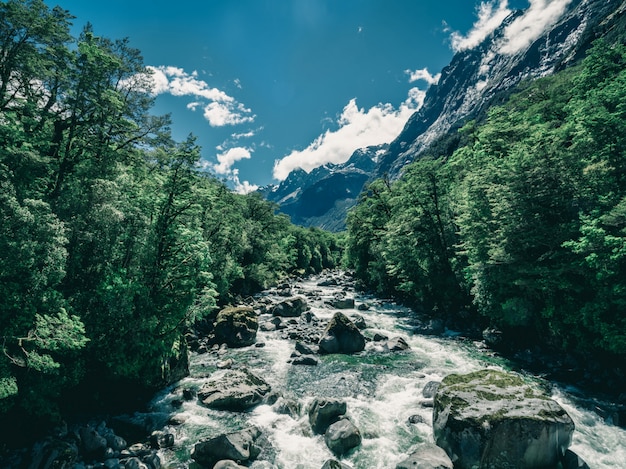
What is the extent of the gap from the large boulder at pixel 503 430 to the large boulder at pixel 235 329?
57.7ft

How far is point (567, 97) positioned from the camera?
121ft

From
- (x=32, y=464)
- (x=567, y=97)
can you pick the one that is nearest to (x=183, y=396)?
(x=32, y=464)

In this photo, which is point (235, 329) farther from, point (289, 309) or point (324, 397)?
point (324, 397)

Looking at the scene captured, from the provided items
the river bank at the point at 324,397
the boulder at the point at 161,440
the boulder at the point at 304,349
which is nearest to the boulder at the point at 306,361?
the river bank at the point at 324,397

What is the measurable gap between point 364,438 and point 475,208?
1950 centimetres

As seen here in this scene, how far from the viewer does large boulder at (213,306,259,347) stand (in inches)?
1032

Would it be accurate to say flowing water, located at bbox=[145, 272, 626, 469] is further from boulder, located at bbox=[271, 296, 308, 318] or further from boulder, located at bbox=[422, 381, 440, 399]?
boulder, located at bbox=[271, 296, 308, 318]

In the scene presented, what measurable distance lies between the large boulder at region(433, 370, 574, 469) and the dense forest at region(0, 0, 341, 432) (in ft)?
44.7

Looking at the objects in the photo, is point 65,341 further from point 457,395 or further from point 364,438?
point 457,395

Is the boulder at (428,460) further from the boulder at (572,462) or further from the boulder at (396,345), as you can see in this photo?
the boulder at (396,345)

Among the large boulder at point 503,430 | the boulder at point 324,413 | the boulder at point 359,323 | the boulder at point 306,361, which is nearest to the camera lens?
the large boulder at point 503,430

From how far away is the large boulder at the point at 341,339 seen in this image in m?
24.6

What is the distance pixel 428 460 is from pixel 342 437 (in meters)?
3.57

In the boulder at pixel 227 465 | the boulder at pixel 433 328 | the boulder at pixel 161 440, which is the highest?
the boulder at pixel 433 328
